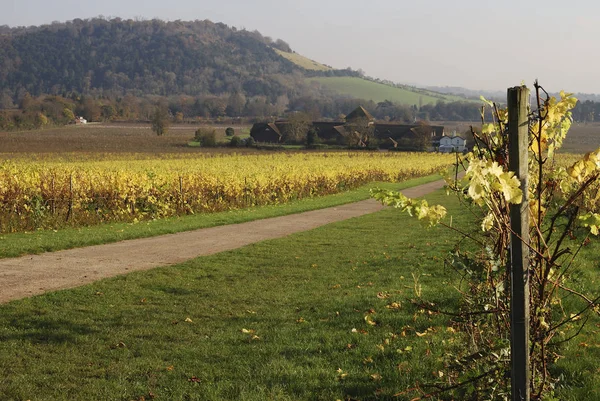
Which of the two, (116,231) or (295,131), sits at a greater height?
(295,131)

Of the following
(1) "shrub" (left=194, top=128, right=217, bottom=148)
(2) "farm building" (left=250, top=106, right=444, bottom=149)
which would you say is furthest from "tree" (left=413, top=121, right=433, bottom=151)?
(1) "shrub" (left=194, top=128, right=217, bottom=148)

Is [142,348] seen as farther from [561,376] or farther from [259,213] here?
[259,213]

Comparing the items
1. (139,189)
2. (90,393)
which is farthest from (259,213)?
(90,393)

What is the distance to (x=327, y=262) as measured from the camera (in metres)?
13.1

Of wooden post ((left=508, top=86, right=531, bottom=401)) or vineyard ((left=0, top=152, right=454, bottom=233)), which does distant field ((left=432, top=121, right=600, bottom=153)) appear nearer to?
vineyard ((left=0, top=152, right=454, bottom=233))

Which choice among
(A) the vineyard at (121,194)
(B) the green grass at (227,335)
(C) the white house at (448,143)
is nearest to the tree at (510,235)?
(B) the green grass at (227,335)

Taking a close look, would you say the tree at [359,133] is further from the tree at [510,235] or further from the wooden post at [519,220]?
the wooden post at [519,220]

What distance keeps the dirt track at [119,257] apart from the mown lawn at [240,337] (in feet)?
2.47

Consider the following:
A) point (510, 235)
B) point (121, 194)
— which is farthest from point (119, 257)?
point (510, 235)

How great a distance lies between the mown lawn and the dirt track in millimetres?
752

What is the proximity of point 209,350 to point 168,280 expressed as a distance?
4.19 metres

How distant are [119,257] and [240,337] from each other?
21.8 ft

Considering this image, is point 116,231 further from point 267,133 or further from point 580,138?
point 580,138

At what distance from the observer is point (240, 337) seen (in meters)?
7.66
